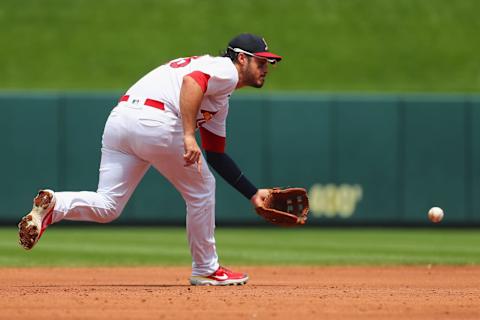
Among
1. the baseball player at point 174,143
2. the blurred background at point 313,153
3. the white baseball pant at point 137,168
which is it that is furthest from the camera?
the blurred background at point 313,153

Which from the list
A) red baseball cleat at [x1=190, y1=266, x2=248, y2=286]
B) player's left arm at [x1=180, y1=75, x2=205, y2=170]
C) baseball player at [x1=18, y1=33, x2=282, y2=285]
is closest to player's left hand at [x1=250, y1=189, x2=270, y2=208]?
baseball player at [x1=18, y1=33, x2=282, y2=285]

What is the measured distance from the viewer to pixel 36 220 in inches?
218

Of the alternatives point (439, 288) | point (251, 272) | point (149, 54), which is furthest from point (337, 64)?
point (439, 288)

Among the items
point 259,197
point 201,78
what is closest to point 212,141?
point 259,197

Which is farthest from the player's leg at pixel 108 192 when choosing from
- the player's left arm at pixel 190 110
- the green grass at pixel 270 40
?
the green grass at pixel 270 40

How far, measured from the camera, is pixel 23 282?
670 centimetres

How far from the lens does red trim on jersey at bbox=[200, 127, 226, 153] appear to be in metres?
6.15

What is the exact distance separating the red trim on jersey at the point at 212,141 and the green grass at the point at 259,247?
9.31 feet

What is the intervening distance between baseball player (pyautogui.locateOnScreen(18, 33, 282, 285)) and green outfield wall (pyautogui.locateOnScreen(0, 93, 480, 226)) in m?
7.37

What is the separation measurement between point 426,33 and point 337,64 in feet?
6.08

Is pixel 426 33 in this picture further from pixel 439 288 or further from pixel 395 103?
pixel 439 288

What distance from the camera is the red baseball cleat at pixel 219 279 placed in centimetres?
614

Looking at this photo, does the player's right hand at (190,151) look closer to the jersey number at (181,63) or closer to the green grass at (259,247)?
the jersey number at (181,63)

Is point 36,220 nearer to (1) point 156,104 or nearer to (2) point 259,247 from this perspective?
(1) point 156,104
